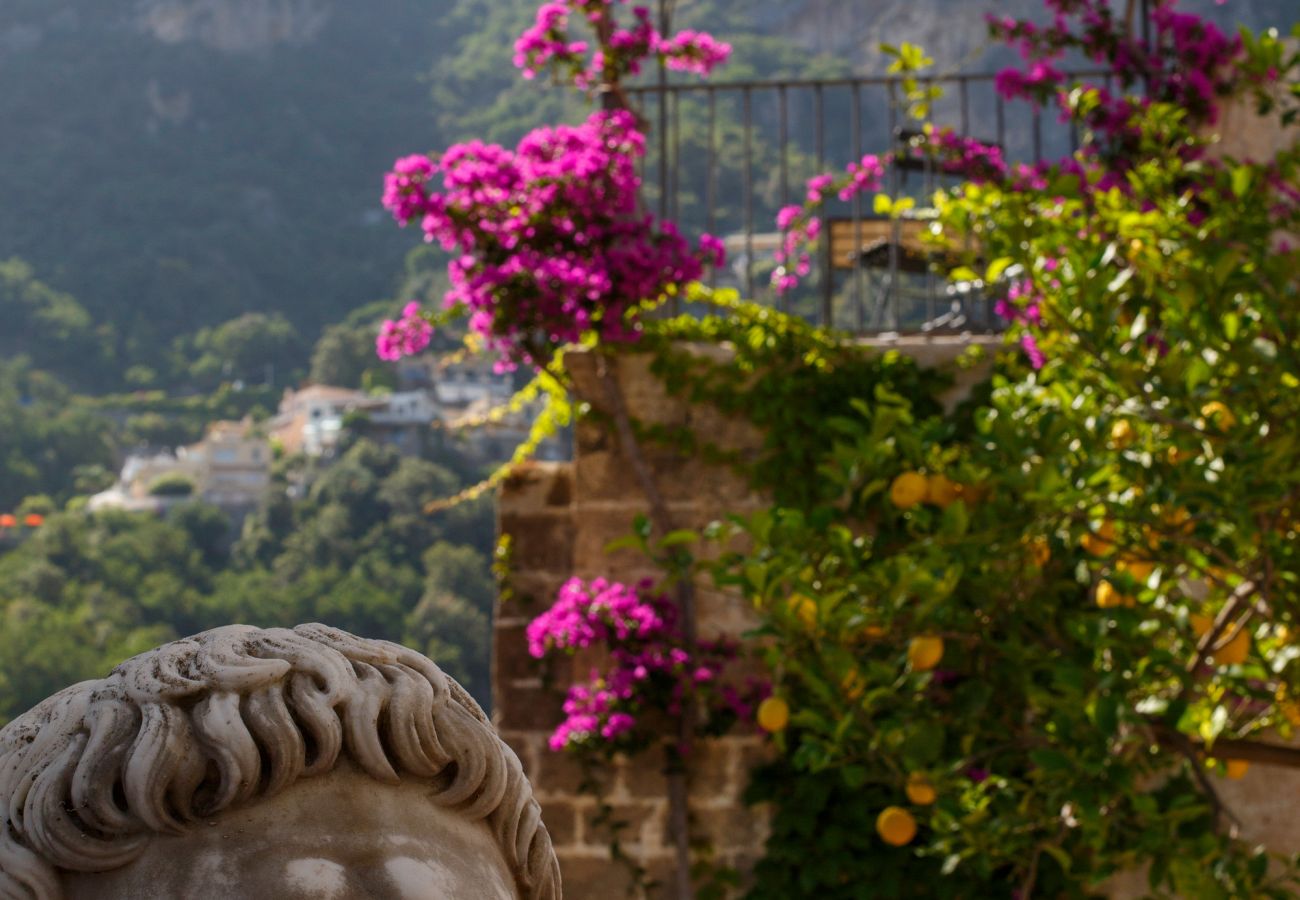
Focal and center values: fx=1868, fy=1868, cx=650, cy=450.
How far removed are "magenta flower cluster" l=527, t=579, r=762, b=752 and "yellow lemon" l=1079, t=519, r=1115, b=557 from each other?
185cm

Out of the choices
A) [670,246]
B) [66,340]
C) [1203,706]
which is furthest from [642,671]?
[66,340]

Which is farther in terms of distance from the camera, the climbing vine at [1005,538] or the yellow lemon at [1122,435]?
the yellow lemon at [1122,435]

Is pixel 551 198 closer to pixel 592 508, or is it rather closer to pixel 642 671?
pixel 592 508

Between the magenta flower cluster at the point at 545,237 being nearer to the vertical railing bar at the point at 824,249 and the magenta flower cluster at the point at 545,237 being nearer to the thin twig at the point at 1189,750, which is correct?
the vertical railing bar at the point at 824,249

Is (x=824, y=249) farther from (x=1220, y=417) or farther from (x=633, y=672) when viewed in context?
(x=1220, y=417)

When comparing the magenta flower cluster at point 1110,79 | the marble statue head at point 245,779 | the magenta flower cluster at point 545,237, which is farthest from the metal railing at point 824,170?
the marble statue head at point 245,779

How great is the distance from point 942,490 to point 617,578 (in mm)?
1792

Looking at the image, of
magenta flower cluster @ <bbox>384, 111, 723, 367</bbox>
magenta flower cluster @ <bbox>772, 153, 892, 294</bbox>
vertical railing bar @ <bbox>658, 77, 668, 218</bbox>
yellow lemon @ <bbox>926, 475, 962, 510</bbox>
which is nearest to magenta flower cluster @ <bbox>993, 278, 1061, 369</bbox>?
yellow lemon @ <bbox>926, 475, 962, 510</bbox>

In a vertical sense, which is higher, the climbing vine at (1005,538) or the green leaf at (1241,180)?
the green leaf at (1241,180)

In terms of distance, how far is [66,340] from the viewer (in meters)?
43.5

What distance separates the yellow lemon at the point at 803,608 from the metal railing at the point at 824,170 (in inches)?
37.6

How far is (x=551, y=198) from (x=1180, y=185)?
1.95 m

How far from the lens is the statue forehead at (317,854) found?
1142 millimetres

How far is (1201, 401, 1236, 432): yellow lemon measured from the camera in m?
3.49
